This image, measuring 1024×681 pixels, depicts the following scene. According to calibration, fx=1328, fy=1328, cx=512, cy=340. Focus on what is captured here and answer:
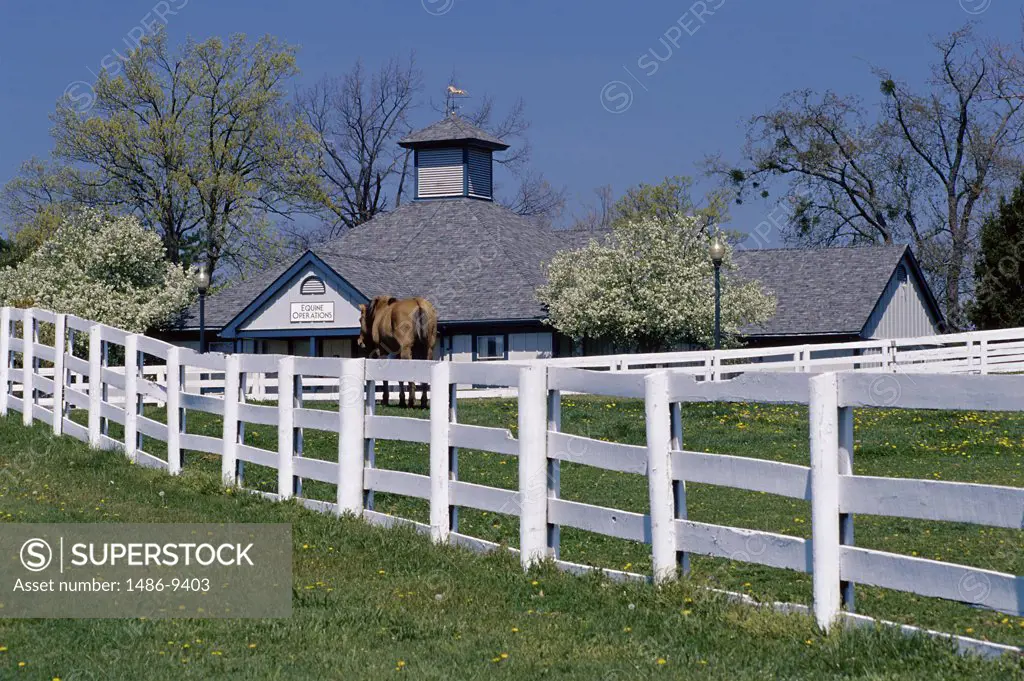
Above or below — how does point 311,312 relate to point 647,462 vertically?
above

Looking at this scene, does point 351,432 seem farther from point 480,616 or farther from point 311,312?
point 311,312

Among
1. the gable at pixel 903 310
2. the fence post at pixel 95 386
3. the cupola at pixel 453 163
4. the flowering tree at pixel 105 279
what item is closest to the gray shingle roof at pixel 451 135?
the cupola at pixel 453 163

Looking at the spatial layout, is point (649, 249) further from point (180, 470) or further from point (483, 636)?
point (483, 636)

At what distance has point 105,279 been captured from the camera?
153ft

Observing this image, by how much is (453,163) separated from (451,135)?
4.12 feet

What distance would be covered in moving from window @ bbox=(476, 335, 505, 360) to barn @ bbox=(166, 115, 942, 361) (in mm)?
32

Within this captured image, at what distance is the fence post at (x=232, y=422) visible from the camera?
524 inches

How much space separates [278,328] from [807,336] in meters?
16.6

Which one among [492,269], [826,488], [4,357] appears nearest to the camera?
[826,488]

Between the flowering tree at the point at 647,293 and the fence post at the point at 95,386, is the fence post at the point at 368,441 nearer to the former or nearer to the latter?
the fence post at the point at 95,386

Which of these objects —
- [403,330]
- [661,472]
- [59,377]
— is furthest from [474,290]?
[661,472]

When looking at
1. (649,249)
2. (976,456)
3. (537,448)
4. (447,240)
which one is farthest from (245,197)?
(537,448)

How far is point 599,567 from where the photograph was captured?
8711mm

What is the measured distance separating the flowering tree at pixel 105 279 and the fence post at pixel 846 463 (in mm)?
39369
